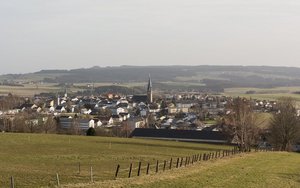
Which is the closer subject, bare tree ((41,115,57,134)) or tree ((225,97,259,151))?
tree ((225,97,259,151))

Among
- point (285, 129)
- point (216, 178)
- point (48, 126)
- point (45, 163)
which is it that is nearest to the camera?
point (216, 178)

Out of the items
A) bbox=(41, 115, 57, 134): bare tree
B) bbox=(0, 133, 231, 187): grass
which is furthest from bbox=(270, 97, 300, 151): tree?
bbox=(41, 115, 57, 134): bare tree

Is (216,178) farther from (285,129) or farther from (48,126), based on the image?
(48,126)

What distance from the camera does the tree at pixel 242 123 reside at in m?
71.4

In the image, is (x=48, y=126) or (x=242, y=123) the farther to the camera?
(x=48, y=126)

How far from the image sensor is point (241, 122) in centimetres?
7144

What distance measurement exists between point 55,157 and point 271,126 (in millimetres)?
51286

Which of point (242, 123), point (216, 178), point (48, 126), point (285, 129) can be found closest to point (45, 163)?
point (216, 178)

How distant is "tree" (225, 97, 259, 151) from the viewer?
234ft

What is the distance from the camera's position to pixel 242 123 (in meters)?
71.4

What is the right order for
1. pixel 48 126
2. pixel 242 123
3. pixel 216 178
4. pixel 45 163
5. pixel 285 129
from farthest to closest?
pixel 48 126
pixel 285 129
pixel 242 123
pixel 45 163
pixel 216 178

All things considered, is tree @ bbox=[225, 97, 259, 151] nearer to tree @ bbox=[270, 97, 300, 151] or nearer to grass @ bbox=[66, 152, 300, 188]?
tree @ bbox=[270, 97, 300, 151]

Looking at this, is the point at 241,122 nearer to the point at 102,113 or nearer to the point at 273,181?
the point at 273,181

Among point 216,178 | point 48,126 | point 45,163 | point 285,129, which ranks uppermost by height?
point 216,178
